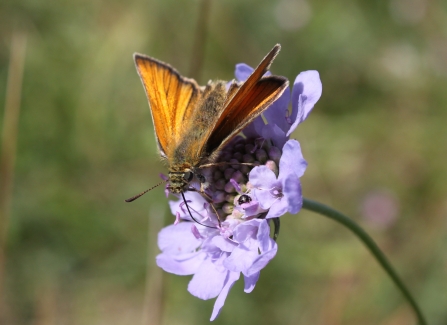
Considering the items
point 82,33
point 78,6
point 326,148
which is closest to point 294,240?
point 326,148

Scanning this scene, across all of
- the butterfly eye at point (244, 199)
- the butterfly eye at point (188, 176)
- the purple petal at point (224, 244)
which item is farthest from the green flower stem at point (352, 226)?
the butterfly eye at point (188, 176)

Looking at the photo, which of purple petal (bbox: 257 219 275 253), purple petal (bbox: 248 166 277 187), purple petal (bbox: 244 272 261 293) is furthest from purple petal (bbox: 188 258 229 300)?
purple petal (bbox: 248 166 277 187)

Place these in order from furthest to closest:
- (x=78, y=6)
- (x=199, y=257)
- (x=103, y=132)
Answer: (x=78, y=6) → (x=103, y=132) → (x=199, y=257)

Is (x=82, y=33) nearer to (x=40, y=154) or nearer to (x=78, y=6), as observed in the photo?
(x=78, y=6)

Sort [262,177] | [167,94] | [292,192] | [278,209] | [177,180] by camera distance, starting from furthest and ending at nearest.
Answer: [167,94] → [177,180] → [262,177] → [278,209] → [292,192]

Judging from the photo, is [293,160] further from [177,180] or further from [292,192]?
[177,180]

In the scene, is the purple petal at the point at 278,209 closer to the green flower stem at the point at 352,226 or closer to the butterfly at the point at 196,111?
the green flower stem at the point at 352,226

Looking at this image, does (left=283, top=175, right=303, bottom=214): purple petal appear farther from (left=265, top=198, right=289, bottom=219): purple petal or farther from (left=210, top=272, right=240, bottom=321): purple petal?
(left=210, top=272, right=240, bottom=321): purple petal

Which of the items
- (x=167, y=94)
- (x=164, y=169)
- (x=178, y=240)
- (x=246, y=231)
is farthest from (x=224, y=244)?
(x=164, y=169)
